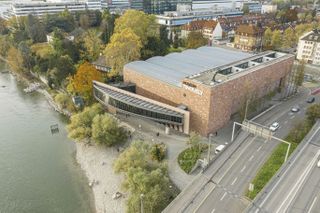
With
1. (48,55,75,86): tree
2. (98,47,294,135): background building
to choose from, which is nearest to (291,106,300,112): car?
(98,47,294,135): background building

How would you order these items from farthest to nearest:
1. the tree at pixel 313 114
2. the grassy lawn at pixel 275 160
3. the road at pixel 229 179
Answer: the tree at pixel 313 114 < the grassy lawn at pixel 275 160 < the road at pixel 229 179

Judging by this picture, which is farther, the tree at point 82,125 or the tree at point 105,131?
the tree at point 82,125

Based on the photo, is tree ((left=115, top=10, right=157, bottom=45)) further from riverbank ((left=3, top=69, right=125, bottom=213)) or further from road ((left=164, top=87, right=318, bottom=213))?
road ((left=164, top=87, right=318, bottom=213))

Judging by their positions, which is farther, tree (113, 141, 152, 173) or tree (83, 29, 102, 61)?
tree (83, 29, 102, 61)

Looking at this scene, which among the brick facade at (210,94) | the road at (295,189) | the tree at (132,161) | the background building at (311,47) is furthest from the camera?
the background building at (311,47)

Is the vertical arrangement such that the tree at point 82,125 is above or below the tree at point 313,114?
below

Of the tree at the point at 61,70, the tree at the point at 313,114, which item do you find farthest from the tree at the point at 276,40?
the tree at the point at 61,70

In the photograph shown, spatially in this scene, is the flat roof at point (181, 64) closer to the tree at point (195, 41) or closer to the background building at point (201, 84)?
the background building at point (201, 84)

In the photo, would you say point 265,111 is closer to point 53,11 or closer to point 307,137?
point 307,137
